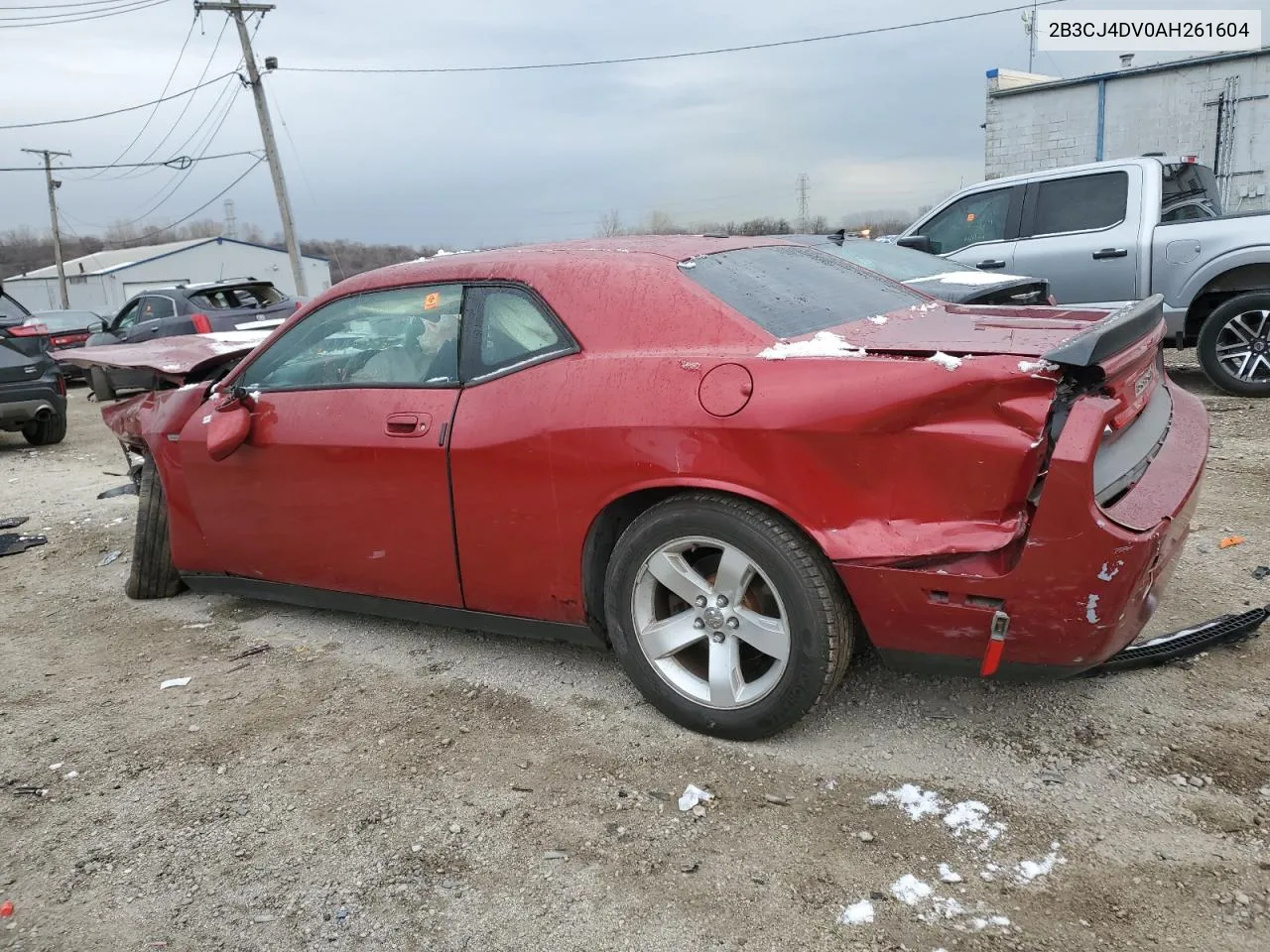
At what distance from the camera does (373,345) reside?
3691 mm

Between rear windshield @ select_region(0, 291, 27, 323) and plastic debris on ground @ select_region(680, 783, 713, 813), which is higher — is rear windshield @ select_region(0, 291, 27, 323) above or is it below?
above

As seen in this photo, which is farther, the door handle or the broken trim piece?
the door handle

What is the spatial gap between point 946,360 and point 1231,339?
257 inches

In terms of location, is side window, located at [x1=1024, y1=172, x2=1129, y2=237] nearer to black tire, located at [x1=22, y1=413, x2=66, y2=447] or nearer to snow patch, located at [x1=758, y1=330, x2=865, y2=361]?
snow patch, located at [x1=758, y1=330, x2=865, y2=361]

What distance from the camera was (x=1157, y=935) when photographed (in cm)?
207

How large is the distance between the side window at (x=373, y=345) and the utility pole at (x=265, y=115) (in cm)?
2092

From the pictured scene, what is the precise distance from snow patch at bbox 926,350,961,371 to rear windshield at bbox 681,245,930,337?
0.50m

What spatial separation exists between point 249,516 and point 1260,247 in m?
7.45

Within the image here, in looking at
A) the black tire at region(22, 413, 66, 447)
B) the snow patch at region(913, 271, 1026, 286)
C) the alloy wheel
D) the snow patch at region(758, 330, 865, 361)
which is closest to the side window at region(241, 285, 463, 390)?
the alloy wheel

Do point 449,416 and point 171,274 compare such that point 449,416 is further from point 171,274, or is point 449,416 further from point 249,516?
point 171,274

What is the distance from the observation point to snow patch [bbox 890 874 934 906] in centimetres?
225

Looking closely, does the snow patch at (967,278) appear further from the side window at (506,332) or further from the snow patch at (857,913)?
the snow patch at (857,913)

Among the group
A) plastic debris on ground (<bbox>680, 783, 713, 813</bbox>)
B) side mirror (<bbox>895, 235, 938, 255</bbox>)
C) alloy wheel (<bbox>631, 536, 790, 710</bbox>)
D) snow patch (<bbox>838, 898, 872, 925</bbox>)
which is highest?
side mirror (<bbox>895, 235, 938, 255</bbox>)

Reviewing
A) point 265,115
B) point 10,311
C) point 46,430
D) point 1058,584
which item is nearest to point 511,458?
point 1058,584
